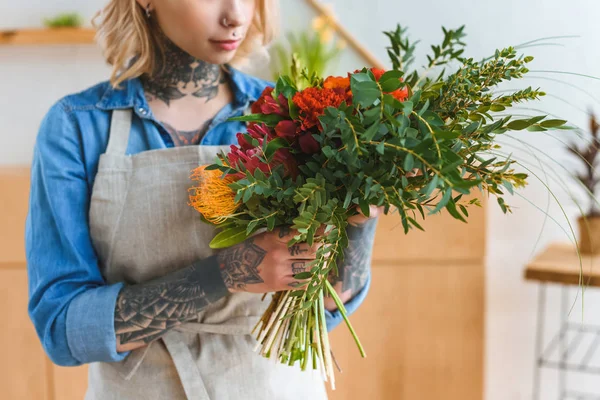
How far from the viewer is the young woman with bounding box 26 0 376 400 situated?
1036 millimetres

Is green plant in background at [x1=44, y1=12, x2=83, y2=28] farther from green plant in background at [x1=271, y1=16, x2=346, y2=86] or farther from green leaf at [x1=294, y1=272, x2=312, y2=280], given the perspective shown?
green leaf at [x1=294, y1=272, x2=312, y2=280]

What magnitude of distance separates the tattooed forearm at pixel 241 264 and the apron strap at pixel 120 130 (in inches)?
12.1

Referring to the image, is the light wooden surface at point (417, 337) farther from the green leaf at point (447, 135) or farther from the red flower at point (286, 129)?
the green leaf at point (447, 135)

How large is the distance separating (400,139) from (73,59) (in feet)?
6.92

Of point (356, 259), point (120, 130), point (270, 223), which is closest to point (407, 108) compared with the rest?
point (270, 223)

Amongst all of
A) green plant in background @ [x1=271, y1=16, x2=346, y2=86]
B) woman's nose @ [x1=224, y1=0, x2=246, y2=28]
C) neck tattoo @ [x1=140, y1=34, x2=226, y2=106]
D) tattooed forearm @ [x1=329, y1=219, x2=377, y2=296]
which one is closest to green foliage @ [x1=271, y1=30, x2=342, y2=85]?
green plant in background @ [x1=271, y1=16, x2=346, y2=86]

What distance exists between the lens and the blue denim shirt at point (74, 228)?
3.40ft

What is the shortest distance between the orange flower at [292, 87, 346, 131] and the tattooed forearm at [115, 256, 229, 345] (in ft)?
1.16

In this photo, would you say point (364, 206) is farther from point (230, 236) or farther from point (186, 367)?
point (186, 367)

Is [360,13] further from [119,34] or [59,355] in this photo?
[59,355]

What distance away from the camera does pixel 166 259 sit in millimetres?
1112

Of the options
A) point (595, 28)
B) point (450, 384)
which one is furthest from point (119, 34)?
point (595, 28)

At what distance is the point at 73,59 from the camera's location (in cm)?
243

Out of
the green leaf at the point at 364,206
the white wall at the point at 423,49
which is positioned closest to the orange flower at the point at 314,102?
the green leaf at the point at 364,206
